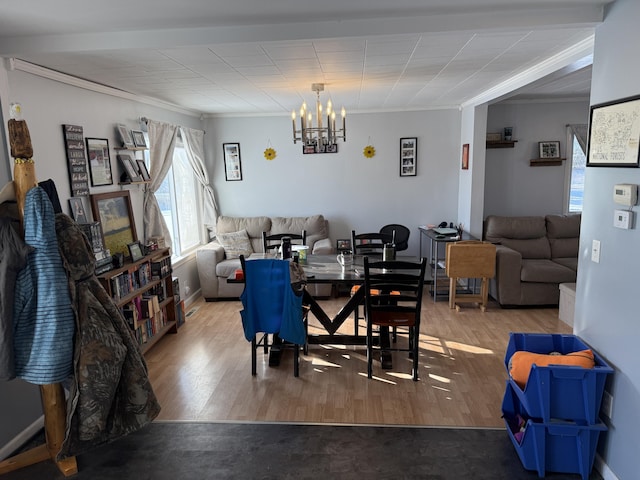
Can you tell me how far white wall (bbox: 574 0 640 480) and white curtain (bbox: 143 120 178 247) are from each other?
3.74 meters

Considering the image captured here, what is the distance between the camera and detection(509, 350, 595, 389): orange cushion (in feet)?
7.17

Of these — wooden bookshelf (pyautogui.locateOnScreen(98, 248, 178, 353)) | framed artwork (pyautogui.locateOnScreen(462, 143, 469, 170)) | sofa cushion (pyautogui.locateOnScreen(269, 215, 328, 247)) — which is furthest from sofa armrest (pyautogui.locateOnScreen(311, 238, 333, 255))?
framed artwork (pyautogui.locateOnScreen(462, 143, 469, 170))

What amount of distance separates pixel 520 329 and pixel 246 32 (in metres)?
3.59

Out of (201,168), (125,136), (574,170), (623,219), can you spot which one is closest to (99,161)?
(125,136)

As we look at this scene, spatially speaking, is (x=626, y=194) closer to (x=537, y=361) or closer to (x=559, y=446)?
(x=537, y=361)

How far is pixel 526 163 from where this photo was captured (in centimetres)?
568

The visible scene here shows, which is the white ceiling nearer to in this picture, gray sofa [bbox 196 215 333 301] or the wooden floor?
gray sofa [bbox 196 215 333 301]

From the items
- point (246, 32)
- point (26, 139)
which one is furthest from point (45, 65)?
point (246, 32)

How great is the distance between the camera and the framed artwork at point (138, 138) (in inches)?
162

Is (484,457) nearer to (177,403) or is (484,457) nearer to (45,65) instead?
(177,403)

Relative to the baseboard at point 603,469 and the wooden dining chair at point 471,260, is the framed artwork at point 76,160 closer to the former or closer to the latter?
the wooden dining chair at point 471,260

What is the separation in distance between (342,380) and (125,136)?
287cm

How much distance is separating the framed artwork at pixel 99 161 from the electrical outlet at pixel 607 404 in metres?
3.76

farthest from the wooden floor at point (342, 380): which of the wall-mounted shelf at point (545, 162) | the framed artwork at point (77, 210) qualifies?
the wall-mounted shelf at point (545, 162)
